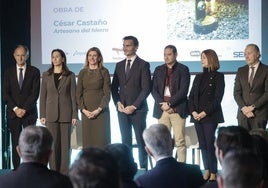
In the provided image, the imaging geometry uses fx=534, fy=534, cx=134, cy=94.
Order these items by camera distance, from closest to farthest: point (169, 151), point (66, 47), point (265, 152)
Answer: point (265, 152) → point (169, 151) → point (66, 47)

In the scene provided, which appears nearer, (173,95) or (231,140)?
(231,140)

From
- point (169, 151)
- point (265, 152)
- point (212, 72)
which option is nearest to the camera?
point (265, 152)

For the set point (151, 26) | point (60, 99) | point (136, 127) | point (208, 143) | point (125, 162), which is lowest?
point (208, 143)

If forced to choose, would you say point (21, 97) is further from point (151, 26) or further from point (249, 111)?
point (249, 111)

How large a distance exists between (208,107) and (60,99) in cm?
169

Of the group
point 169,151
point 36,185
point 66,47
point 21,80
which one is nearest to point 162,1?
point 66,47

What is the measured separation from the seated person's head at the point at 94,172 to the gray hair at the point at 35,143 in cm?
107

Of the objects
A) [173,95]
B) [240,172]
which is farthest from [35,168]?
[173,95]

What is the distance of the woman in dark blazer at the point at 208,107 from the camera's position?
5.88 metres

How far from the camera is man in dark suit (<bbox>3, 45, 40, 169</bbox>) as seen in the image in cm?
618

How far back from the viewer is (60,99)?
6.16m

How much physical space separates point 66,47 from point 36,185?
4897 millimetres

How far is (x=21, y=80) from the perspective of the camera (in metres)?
6.28

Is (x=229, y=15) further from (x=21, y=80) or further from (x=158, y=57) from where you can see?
(x=21, y=80)
